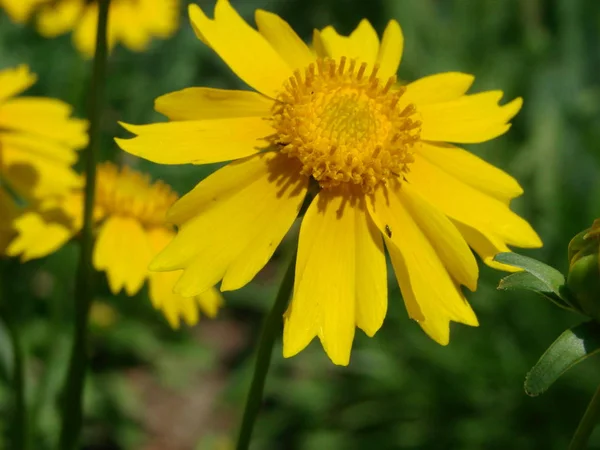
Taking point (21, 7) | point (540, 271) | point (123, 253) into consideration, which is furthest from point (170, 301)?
point (21, 7)

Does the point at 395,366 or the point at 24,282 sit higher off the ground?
the point at 24,282

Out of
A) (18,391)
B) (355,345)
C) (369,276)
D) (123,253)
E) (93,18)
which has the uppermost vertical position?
(93,18)

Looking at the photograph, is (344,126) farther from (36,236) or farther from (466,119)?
(36,236)

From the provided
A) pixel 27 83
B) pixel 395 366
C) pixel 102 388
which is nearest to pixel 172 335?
pixel 102 388

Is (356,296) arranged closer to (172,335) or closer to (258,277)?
(172,335)

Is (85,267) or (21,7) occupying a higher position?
(21,7)

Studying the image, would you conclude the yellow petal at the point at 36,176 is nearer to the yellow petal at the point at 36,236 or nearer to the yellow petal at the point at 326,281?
the yellow petal at the point at 36,236

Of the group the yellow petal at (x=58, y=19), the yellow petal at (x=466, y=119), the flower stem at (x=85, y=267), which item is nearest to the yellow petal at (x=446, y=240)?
the yellow petal at (x=466, y=119)
